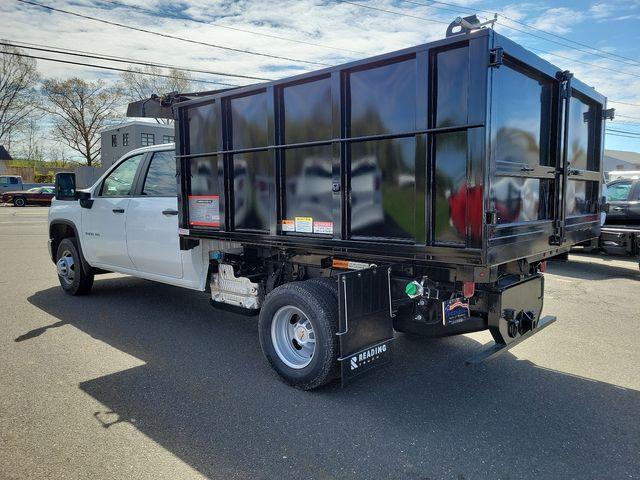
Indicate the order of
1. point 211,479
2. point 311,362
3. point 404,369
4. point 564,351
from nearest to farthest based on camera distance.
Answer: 1. point 211,479
2. point 311,362
3. point 404,369
4. point 564,351

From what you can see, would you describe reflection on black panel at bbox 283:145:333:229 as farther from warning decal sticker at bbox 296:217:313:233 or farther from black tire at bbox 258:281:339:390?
black tire at bbox 258:281:339:390

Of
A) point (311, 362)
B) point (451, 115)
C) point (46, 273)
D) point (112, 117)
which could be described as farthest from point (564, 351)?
point (112, 117)

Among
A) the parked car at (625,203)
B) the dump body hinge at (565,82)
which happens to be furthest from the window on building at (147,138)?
the dump body hinge at (565,82)

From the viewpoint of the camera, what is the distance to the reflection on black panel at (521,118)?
3522mm

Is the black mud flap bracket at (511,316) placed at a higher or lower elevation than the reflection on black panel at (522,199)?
lower

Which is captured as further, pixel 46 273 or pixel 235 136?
pixel 46 273

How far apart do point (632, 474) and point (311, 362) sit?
87.8 inches

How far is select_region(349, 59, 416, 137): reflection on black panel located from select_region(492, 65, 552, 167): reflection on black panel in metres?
0.58

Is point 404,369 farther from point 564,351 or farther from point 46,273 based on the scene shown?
point 46,273

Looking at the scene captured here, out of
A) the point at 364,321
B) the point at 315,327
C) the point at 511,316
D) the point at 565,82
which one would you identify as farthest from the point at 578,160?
the point at 315,327

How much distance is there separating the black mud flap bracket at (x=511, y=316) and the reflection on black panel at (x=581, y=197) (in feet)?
2.80

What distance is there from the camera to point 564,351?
5121 mm

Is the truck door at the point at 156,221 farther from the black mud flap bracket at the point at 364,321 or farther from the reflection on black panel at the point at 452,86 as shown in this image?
the reflection on black panel at the point at 452,86

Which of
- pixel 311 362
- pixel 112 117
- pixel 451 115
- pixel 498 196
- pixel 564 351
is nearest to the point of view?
pixel 451 115
